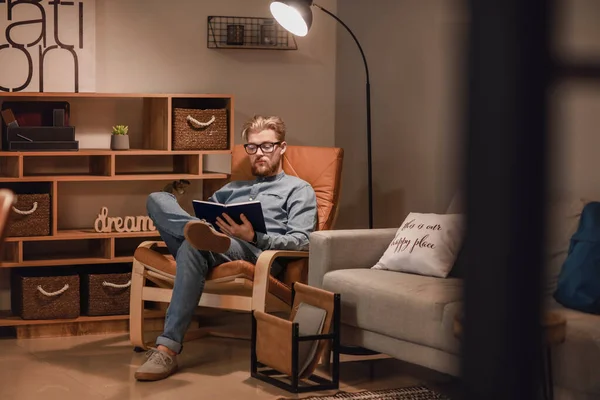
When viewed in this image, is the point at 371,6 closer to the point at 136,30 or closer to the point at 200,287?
the point at 136,30

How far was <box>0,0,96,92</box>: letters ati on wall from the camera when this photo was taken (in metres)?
4.49

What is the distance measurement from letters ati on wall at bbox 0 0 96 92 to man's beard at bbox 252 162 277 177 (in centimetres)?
103

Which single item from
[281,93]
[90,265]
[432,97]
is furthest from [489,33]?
[281,93]

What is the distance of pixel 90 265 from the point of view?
4.59 metres

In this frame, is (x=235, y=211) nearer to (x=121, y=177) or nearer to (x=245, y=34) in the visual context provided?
(x=121, y=177)

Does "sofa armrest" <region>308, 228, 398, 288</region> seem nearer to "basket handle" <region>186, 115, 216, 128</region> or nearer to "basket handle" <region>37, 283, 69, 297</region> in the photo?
"basket handle" <region>186, 115, 216, 128</region>

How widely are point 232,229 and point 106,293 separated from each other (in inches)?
37.9

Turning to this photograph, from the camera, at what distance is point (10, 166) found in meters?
4.46

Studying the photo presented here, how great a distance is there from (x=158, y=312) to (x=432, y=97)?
1.71m

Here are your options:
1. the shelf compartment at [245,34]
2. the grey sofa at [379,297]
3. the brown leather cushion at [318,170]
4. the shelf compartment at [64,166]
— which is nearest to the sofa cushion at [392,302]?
the grey sofa at [379,297]

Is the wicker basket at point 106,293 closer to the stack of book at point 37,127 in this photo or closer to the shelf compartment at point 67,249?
the shelf compartment at point 67,249

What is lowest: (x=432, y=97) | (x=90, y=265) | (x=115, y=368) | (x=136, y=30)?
(x=115, y=368)

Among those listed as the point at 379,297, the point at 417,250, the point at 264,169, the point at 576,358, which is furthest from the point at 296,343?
the point at 576,358

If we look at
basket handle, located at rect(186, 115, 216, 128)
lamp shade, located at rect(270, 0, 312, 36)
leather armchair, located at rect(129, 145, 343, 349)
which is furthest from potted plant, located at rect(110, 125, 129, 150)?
lamp shade, located at rect(270, 0, 312, 36)
